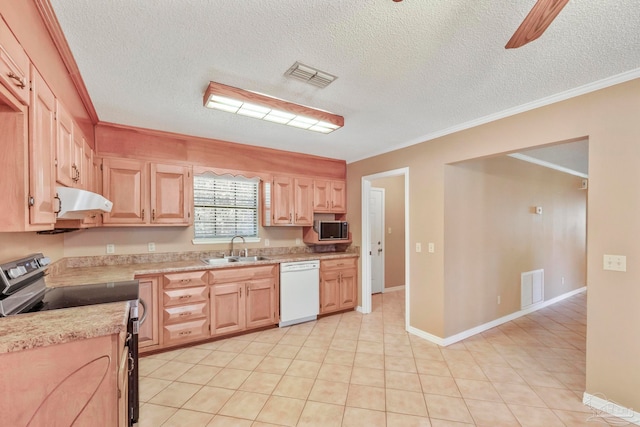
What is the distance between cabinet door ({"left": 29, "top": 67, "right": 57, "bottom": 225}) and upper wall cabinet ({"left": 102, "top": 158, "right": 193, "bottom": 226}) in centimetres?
158

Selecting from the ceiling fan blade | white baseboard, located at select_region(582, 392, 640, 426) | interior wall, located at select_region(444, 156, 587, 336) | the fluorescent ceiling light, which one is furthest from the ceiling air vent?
white baseboard, located at select_region(582, 392, 640, 426)

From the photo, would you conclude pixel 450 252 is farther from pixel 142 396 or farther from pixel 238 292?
pixel 142 396

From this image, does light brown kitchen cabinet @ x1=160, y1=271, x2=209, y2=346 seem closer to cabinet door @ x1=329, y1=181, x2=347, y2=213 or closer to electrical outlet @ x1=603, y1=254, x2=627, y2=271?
cabinet door @ x1=329, y1=181, x2=347, y2=213

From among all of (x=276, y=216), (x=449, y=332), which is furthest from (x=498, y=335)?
(x=276, y=216)

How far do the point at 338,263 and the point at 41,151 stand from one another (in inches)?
136

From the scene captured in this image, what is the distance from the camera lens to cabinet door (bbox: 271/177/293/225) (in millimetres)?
3951

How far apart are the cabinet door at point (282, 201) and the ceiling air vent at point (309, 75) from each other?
81.1 inches

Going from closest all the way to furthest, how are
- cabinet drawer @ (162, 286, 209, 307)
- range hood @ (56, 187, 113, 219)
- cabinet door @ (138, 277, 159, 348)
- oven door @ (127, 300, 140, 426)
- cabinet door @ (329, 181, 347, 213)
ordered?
range hood @ (56, 187, 113, 219) < oven door @ (127, 300, 140, 426) < cabinet door @ (138, 277, 159, 348) < cabinet drawer @ (162, 286, 209, 307) < cabinet door @ (329, 181, 347, 213)

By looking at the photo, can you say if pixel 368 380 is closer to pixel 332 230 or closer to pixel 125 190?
pixel 332 230

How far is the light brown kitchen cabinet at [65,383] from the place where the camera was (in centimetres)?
102

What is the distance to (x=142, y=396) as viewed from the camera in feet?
7.41

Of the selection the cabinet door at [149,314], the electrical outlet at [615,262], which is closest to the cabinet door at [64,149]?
the cabinet door at [149,314]

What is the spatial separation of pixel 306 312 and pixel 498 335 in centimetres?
242

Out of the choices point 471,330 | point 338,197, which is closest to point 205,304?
point 338,197
